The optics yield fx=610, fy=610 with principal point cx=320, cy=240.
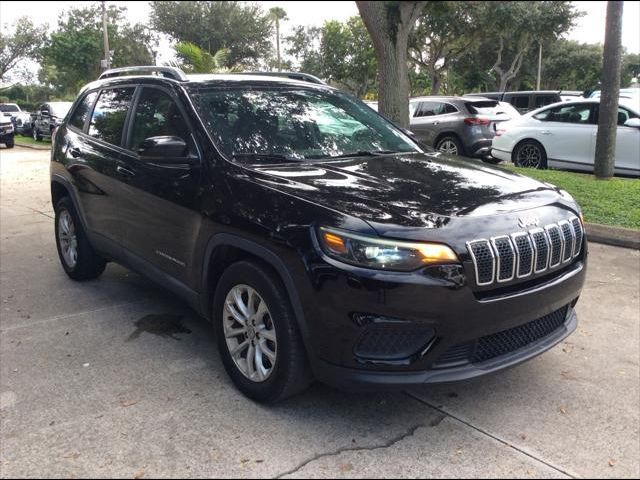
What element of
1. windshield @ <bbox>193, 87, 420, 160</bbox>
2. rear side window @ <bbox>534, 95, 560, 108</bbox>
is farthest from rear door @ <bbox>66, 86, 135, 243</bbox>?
rear side window @ <bbox>534, 95, 560, 108</bbox>

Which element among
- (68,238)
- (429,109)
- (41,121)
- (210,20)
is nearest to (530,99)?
(429,109)

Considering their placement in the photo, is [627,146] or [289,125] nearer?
[289,125]

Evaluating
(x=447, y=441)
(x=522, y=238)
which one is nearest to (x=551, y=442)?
(x=447, y=441)

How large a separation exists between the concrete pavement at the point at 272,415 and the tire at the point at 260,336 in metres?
0.15

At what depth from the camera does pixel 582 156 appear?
10500 mm

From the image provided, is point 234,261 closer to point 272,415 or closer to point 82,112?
point 272,415

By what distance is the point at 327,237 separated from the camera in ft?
9.18

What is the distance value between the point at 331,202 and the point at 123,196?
2098mm

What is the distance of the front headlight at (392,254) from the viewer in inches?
107

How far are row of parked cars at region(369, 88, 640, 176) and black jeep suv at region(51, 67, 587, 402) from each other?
5.15m

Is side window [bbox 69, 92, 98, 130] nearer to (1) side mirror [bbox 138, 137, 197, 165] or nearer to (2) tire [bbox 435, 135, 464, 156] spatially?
(1) side mirror [bbox 138, 137, 197, 165]

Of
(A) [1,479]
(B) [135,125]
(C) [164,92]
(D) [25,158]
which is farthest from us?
(D) [25,158]

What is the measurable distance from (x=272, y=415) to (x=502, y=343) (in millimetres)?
1225

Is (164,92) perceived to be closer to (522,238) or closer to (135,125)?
(135,125)
